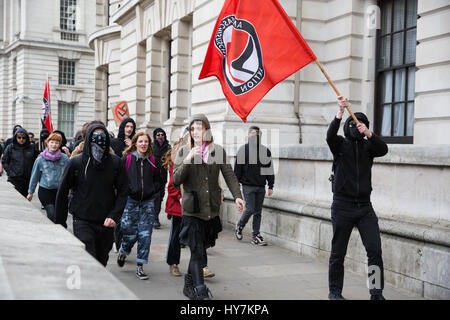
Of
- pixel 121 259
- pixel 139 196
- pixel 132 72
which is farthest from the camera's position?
pixel 132 72

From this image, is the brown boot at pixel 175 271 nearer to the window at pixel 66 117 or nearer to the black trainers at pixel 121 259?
the black trainers at pixel 121 259

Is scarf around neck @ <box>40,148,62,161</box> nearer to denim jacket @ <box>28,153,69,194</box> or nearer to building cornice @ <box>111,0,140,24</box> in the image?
denim jacket @ <box>28,153,69,194</box>

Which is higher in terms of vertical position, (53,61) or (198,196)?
(53,61)

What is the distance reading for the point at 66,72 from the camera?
44.4 metres

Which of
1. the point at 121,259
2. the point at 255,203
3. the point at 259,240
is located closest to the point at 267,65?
the point at 121,259

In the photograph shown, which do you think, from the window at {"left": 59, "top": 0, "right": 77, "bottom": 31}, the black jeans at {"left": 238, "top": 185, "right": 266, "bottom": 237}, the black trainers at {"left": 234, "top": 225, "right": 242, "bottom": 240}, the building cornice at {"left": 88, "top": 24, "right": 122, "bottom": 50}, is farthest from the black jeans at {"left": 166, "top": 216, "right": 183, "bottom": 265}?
the window at {"left": 59, "top": 0, "right": 77, "bottom": 31}

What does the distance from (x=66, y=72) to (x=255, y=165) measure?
38777 mm

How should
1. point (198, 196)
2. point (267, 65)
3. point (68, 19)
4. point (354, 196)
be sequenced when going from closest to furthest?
point (354, 196), point (198, 196), point (267, 65), point (68, 19)

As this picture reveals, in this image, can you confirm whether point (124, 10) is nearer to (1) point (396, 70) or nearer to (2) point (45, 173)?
(1) point (396, 70)

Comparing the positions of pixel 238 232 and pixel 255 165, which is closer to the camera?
pixel 255 165

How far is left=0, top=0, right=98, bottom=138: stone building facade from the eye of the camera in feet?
141

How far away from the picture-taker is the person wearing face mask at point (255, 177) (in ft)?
28.9
